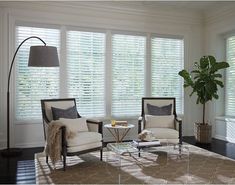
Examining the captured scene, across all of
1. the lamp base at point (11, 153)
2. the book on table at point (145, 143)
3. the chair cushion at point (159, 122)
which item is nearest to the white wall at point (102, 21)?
the lamp base at point (11, 153)

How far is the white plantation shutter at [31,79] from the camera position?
539 centimetres

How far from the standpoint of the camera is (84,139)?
412 cm

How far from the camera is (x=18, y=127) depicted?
5.40 meters

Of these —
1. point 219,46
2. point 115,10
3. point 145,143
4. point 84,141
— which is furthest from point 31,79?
point 219,46

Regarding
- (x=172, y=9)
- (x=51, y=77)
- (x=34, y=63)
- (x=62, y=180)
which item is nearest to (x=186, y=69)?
(x=172, y=9)

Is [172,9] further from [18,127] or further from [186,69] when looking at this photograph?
[18,127]

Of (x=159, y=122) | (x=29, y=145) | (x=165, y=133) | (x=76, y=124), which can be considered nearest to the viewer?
(x=76, y=124)

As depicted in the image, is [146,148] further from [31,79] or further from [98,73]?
[31,79]

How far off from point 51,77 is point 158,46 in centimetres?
262

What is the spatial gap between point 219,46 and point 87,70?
3214mm

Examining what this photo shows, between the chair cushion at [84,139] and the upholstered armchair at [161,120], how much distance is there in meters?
1.03

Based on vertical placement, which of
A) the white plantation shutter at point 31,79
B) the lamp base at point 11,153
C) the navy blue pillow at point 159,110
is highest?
the white plantation shutter at point 31,79

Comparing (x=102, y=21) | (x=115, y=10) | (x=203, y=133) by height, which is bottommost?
(x=203, y=133)

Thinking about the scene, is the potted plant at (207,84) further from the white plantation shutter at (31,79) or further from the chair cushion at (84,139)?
the white plantation shutter at (31,79)
